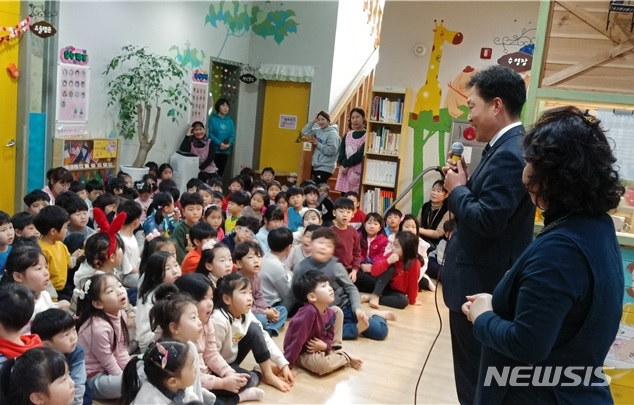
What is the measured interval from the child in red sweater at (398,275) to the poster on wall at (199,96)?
429cm

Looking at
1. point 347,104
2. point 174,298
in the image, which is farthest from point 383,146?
point 174,298

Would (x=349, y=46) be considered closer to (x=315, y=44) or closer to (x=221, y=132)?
(x=315, y=44)

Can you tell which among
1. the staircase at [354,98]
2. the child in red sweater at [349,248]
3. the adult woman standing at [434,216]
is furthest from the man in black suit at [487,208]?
the staircase at [354,98]

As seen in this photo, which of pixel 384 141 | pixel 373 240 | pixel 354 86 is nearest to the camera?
pixel 373 240

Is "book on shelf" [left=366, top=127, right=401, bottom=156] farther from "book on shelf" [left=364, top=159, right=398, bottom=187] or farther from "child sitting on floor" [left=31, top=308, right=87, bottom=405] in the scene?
"child sitting on floor" [left=31, top=308, right=87, bottom=405]

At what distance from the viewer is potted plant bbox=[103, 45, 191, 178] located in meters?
6.44

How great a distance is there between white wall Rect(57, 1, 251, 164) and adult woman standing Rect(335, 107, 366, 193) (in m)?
2.28

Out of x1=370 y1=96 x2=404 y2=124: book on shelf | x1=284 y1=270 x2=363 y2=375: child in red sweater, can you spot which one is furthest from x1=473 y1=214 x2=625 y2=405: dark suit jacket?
x1=370 y1=96 x2=404 y2=124: book on shelf

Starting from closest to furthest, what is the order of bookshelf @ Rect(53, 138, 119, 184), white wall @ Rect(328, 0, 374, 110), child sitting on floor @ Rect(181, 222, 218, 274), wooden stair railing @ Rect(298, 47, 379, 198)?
child sitting on floor @ Rect(181, 222, 218, 274) → bookshelf @ Rect(53, 138, 119, 184) → wooden stair railing @ Rect(298, 47, 379, 198) → white wall @ Rect(328, 0, 374, 110)

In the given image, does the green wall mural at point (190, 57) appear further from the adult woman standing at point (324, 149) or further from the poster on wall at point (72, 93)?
the adult woman standing at point (324, 149)

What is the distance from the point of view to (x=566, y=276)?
1249 millimetres

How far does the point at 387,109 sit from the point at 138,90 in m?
2.76

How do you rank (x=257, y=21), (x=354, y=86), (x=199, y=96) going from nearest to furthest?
1. (x=199, y=96)
2. (x=354, y=86)
3. (x=257, y=21)

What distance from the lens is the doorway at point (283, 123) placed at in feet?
29.4
